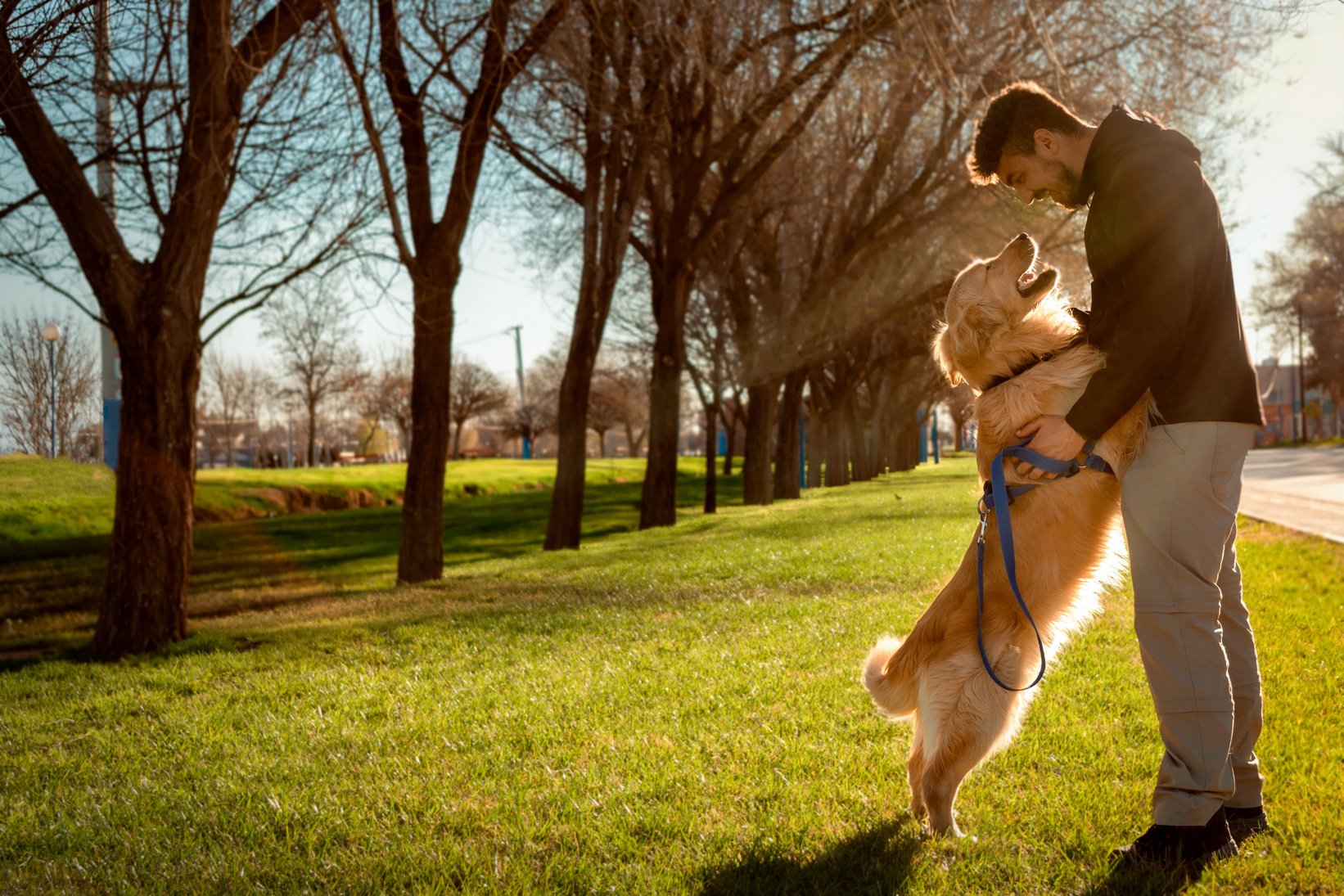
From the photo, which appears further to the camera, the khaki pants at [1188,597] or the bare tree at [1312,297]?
the bare tree at [1312,297]

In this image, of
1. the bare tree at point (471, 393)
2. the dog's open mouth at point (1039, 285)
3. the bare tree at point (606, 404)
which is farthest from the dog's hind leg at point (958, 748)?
the bare tree at point (471, 393)

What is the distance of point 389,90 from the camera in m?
10.2

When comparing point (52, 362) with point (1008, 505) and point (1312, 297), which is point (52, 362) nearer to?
point (1008, 505)

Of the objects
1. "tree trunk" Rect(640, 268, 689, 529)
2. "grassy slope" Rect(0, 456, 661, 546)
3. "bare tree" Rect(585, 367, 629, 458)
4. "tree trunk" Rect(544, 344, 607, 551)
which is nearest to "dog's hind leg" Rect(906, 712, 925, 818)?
"grassy slope" Rect(0, 456, 661, 546)

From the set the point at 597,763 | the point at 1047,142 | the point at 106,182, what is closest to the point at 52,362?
the point at 597,763

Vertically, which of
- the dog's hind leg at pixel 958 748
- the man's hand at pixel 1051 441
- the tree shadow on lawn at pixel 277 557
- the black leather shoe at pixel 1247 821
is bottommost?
the tree shadow on lawn at pixel 277 557

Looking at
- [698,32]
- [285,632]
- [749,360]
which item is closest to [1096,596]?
[285,632]

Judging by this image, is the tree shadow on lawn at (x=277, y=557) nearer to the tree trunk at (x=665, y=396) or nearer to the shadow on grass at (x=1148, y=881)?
the tree trunk at (x=665, y=396)

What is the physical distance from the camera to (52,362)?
6.24 meters

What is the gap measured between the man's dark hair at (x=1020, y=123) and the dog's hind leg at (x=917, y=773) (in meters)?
1.95

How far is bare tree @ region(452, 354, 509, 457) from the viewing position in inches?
2510

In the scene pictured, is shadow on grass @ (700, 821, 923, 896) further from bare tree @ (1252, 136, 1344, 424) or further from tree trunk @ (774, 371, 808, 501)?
bare tree @ (1252, 136, 1344, 424)

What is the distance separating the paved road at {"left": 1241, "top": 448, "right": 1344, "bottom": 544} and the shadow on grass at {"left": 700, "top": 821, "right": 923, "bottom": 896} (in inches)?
371

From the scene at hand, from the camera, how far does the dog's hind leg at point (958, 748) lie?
10.4 feet
